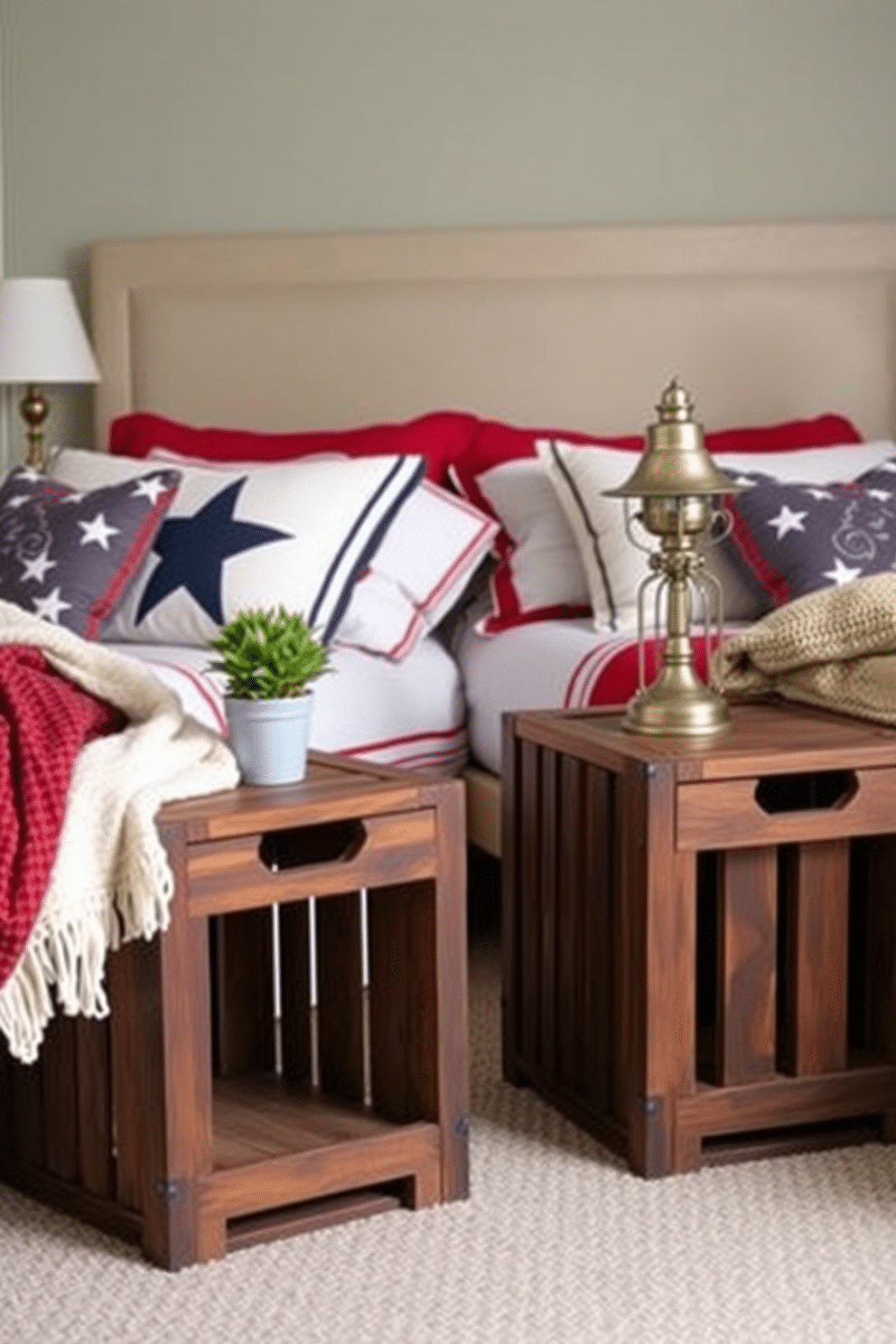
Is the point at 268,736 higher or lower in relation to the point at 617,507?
lower

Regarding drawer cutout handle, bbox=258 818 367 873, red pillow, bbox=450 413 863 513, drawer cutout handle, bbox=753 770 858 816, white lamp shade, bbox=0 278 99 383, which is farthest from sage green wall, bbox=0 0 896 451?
drawer cutout handle, bbox=258 818 367 873

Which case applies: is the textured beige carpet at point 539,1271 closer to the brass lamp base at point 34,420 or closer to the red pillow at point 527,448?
the red pillow at point 527,448

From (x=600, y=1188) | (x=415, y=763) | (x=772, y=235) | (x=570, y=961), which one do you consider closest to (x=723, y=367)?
(x=772, y=235)

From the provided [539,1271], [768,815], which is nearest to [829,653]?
[768,815]

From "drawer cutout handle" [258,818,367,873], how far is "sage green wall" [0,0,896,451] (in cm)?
184

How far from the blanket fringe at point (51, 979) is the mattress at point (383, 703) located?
922mm

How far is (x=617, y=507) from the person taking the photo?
11.7 feet

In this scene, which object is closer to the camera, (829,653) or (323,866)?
(323,866)

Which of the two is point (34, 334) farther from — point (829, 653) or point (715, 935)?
point (715, 935)

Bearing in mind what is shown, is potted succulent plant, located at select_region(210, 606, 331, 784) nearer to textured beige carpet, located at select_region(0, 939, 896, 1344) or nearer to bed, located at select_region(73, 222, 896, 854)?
textured beige carpet, located at select_region(0, 939, 896, 1344)

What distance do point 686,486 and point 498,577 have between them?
3.46 feet

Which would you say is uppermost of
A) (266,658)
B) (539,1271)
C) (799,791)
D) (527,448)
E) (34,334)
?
(34,334)

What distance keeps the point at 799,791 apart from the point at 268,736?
0.76 m

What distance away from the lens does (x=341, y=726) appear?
10.9 feet
